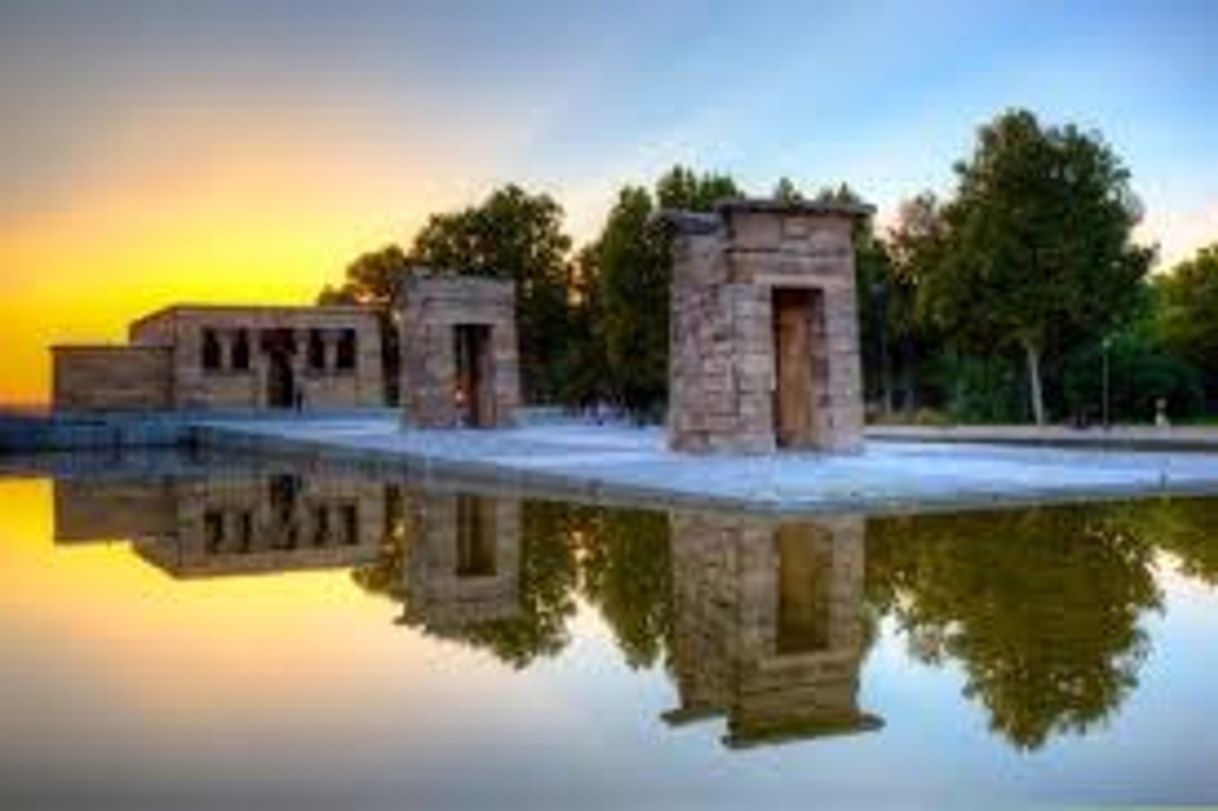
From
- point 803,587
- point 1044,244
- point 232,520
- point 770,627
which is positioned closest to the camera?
point 770,627

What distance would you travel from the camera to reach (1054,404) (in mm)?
47969

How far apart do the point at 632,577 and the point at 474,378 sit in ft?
100

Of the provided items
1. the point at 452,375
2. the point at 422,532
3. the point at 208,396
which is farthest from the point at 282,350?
the point at 422,532

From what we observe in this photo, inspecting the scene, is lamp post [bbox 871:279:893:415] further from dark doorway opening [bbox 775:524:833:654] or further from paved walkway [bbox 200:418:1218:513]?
dark doorway opening [bbox 775:524:833:654]

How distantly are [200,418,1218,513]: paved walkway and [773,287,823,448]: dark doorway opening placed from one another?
4.36 feet

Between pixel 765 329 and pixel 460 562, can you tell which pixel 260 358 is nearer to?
pixel 765 329

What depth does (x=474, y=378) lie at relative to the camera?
41.0 meters

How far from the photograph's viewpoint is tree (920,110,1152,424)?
40062mm

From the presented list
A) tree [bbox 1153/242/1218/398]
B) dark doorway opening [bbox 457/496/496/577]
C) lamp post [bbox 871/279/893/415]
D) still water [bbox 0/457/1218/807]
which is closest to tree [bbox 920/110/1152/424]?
tree [bbox 1153/242/1218/398]

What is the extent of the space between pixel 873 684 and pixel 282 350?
2258 inches

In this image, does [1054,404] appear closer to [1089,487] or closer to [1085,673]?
[1089,487]

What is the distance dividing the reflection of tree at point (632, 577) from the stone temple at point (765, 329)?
7867 mm

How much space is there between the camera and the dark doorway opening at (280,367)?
61.3m

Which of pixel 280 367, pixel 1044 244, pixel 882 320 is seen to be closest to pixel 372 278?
pixel 280 367
